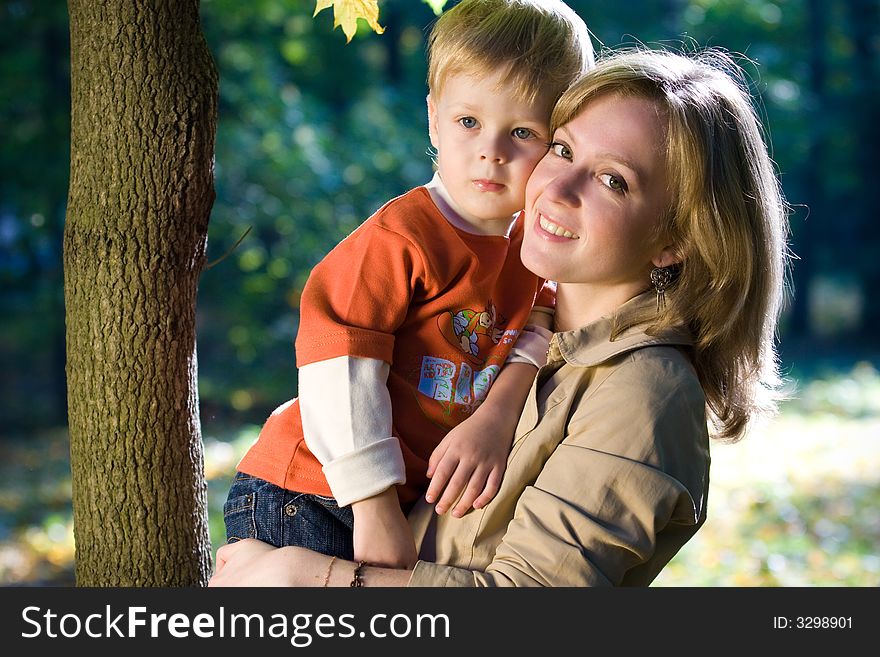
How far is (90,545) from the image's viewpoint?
2340 millimetres

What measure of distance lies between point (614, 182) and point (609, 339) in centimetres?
34

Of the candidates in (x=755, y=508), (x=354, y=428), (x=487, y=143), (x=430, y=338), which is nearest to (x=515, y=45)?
(x=487, y=143)

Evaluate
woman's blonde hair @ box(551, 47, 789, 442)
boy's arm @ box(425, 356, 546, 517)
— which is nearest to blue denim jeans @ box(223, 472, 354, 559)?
boy's arm @ box(425, 356, 546, 517)

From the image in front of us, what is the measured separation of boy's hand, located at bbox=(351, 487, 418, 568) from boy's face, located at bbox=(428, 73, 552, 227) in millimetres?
680

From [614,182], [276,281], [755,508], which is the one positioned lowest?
[614,182]

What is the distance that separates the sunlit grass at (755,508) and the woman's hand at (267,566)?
4.26m

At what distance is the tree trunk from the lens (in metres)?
2.24

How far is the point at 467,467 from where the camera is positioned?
202 cm

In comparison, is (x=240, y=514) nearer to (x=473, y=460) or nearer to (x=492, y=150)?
(x=473, y=460)

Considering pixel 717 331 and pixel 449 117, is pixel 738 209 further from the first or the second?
pixel 449 117

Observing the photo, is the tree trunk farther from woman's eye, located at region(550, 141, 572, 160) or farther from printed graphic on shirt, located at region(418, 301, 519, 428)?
woman's eye, located at region(550, 141, 572, 160)

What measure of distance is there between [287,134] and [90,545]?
8.20m
